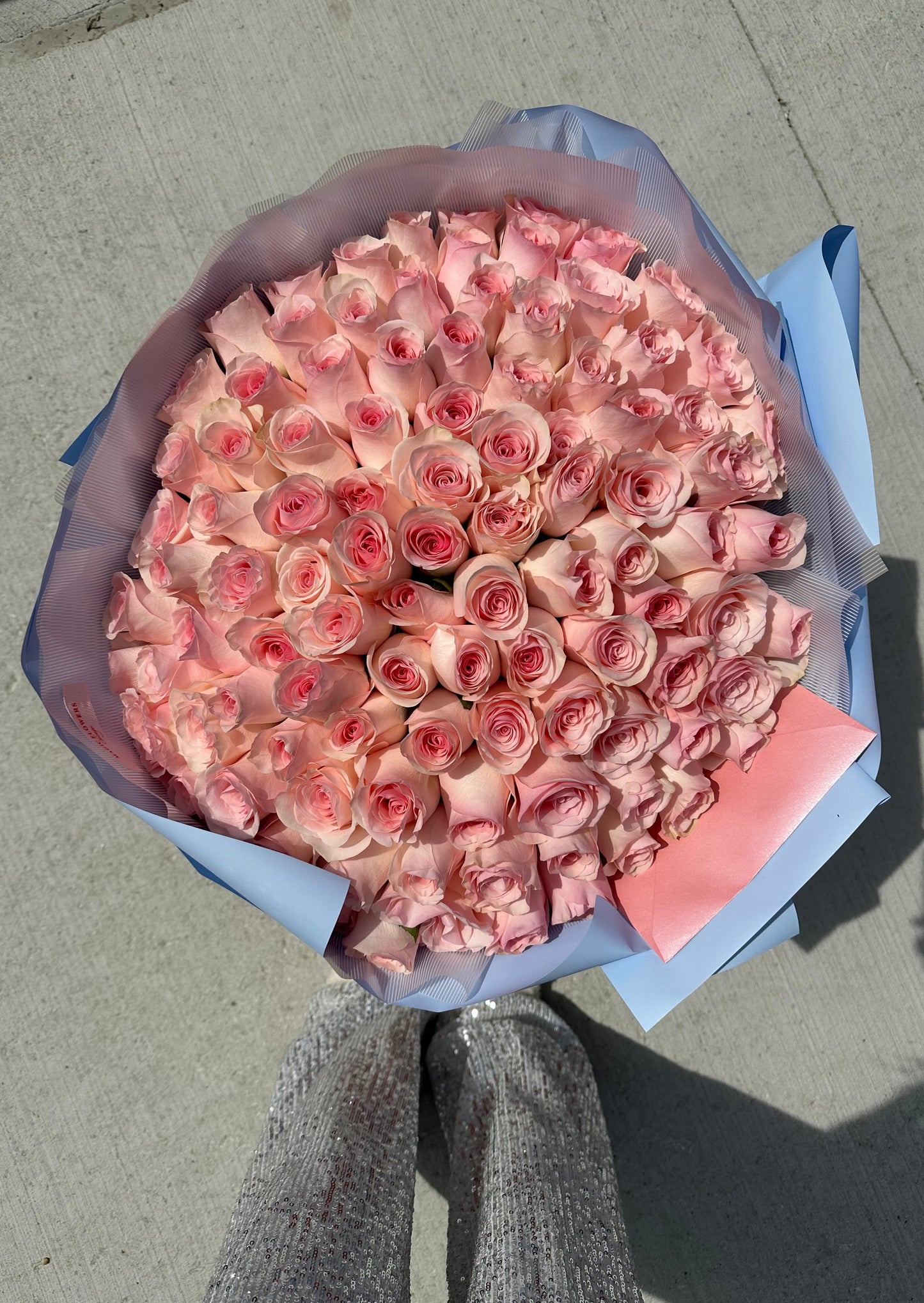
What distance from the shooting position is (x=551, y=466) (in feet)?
1.62

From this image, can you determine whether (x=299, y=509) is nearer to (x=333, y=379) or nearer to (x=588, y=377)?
(x=333, y=379)

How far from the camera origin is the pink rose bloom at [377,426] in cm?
49

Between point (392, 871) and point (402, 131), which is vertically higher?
point (402, 131)

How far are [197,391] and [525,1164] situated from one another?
68 centimetres

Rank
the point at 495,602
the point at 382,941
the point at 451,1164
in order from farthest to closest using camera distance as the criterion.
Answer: the point at 451,1164
the point at 382,941
the point at 495,602

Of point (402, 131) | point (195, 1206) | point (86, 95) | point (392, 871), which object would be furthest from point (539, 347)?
point (195, 1206)

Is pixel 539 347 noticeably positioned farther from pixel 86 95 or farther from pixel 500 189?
pixel 86 95

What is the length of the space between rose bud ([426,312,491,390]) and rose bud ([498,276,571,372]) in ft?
0.06

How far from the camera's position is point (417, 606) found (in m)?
0.47

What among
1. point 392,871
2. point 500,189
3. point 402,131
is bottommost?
point 392,871

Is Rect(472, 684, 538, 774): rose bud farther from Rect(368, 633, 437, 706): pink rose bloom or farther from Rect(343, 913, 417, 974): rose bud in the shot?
Rect(343, 913, 417, 974): rose bud

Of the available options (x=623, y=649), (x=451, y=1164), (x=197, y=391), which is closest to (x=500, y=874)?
(x=623, y=649)

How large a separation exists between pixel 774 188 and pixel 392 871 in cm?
103

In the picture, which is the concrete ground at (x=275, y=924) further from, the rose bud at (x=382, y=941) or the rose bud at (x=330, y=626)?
the rose bud at (x=330, y=626)
